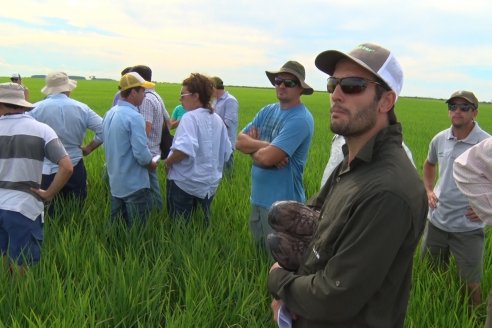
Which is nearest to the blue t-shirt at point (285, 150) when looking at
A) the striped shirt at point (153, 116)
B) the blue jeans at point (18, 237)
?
the blue jeans at point (18, 237)

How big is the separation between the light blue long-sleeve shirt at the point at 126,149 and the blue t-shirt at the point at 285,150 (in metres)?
1.08

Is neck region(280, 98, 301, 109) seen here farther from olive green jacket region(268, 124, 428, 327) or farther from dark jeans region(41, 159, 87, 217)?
dark jeans region(41, 159, 87, 217)

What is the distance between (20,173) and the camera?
293 centimetres

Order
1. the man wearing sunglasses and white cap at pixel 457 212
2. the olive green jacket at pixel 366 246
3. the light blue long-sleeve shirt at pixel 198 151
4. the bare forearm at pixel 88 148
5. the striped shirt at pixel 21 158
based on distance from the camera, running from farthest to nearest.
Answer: the bare forearm at pixel 88 148 → the light blue long-sleeve shirt at pixel 198 151 → the man wearing sunglasses and white cap at pixel 457 212 → the striped shirt at pixel 21 158 → the olive green jacket at pixel 366 246

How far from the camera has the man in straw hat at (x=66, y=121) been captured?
415 cm

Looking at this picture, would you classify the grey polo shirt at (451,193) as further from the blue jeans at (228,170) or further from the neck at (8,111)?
the blue jeans at (228,170)

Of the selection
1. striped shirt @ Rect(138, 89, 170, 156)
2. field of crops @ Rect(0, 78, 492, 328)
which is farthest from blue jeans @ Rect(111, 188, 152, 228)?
striped shirt @ Rect(138, 89, 170, 156)

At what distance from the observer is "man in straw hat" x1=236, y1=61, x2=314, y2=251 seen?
2.98 metres

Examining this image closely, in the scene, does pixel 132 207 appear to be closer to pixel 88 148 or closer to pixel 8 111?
pixel 88 148

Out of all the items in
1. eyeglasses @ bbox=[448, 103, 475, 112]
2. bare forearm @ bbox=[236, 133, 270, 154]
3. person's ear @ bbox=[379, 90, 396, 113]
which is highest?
person's ear @ bbox=[379, 90, 396, 113]

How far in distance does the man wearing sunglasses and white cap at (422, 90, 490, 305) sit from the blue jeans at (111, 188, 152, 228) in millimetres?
2431

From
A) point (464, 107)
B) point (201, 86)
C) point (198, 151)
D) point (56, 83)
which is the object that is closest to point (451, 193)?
point (464, 107)

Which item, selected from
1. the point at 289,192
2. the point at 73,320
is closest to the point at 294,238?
the point at 73,320

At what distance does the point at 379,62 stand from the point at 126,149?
8.90ft
